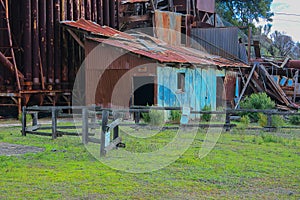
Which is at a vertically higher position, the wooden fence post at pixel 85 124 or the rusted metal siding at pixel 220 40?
the rusted metal siding at pixel 220 40

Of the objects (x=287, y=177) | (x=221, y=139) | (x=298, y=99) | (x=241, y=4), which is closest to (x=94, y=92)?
(x=221, y=139)

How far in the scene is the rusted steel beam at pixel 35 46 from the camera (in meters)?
20.7

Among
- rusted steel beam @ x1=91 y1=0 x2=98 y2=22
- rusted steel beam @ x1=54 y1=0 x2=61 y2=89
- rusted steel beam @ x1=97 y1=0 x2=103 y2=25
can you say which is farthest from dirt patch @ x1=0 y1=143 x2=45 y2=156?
rusted steel beam @ x1=97 y1=0 x2=103 y2=25

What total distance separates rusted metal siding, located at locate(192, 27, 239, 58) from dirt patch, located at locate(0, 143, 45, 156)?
19046 millimetres

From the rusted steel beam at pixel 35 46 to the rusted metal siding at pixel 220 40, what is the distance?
11.8 m

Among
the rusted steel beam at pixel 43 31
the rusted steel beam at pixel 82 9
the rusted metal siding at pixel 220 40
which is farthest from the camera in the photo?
the rusted metal siding at pixel 220 40

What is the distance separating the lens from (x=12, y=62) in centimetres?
2016

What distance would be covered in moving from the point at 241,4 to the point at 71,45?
31137 millimetres

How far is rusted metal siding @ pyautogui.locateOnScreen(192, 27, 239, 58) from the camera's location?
28578mm

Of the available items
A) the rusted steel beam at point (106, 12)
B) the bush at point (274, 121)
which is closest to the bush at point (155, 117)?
the bush at point (274, 121)

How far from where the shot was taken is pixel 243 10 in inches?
1971

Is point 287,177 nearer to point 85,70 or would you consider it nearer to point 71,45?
point 85,70

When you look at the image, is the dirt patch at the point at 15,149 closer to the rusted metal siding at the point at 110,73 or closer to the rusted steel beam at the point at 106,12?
the rusted metal siding at the point at 110,73

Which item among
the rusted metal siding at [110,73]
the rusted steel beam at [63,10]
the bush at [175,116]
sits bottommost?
the bush at [175,116]
